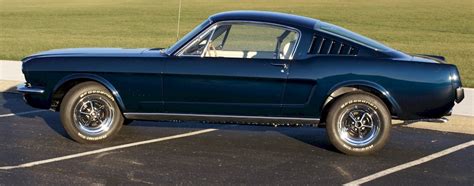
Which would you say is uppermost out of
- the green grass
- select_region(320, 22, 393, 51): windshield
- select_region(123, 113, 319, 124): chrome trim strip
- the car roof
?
the car roof

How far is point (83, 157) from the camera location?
626 centimetres

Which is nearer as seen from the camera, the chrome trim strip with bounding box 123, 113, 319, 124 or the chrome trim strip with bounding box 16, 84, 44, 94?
the chrome trim strip with bounding box 123, 113, 319, 124

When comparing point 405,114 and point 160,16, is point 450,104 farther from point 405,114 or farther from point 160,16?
point 160,16

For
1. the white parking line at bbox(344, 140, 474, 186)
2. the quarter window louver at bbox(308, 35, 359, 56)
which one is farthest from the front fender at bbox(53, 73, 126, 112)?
the white parking line at bbox(344, 140, 474, 186)

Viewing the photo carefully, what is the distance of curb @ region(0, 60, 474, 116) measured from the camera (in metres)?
8.56

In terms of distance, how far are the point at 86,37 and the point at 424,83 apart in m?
17.3

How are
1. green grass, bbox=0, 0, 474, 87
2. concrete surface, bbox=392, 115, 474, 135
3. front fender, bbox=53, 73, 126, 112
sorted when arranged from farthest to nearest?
1. green grass, bbox=0, 0, 474, 87
2. concrete surface, bbox=392, 115, 474, 135
3. front fender, bbox=53, 73, 126, 112

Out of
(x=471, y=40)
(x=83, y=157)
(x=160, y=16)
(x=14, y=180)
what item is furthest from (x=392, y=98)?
(x=160, y=16)

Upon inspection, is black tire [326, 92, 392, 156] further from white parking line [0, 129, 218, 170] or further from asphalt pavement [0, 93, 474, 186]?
white parking line [0, 129, 218, 170]

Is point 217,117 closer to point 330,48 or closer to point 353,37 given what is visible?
point 330,48

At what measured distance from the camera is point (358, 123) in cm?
652

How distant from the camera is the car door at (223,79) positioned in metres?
6.43

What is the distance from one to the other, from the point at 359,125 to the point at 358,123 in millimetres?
24

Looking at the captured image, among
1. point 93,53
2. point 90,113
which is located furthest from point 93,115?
point 93,53
